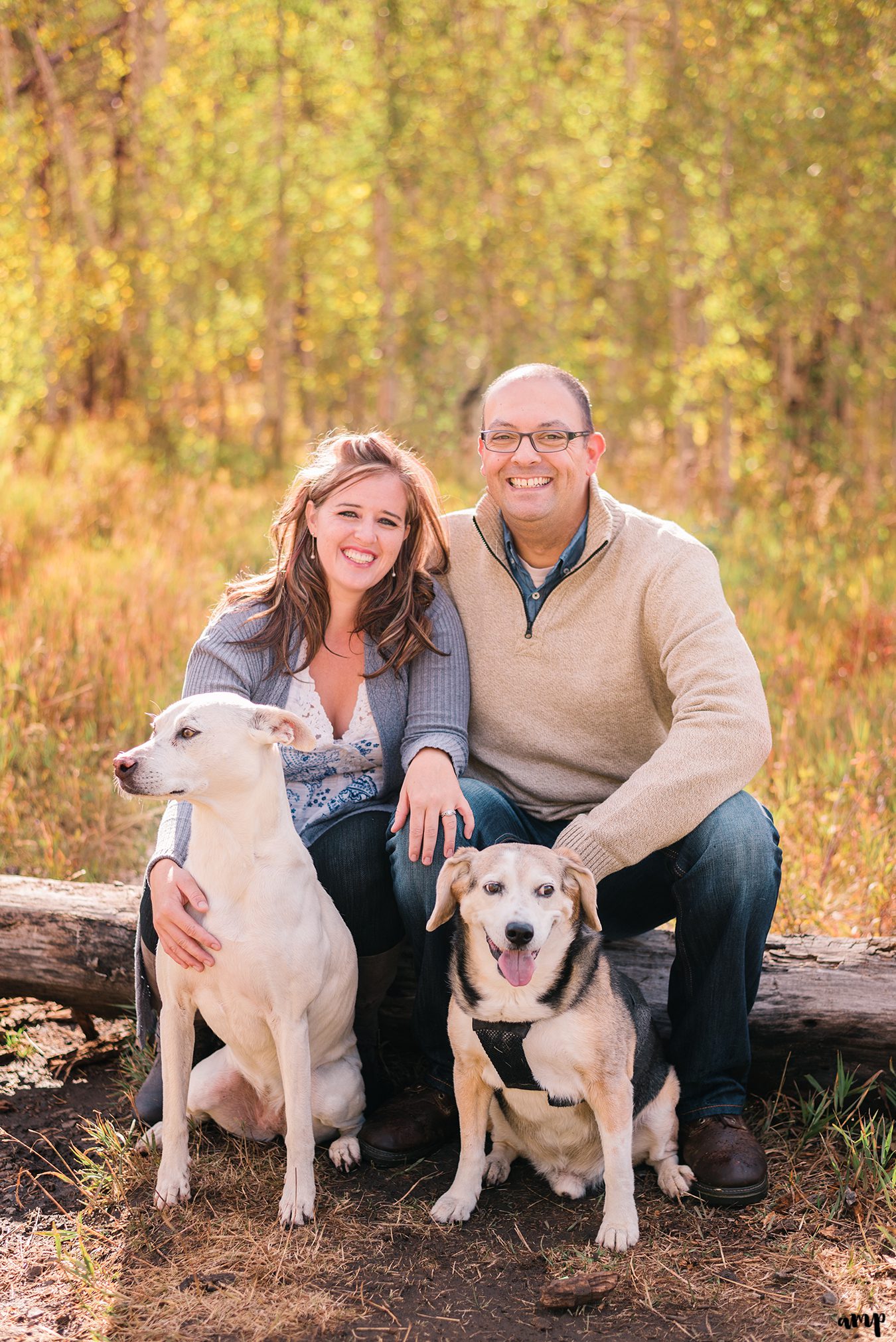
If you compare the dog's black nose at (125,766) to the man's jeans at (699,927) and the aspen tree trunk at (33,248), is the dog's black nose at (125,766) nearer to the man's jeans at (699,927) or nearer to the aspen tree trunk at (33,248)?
the man's jeans at (699,927)

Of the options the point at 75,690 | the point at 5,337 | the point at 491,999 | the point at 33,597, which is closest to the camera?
the point at 491,999

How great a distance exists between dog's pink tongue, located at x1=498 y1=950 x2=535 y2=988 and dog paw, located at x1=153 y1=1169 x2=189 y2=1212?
100cm

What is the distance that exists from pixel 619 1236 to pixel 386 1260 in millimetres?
541

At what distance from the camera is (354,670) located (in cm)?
319

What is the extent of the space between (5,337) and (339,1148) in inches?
296

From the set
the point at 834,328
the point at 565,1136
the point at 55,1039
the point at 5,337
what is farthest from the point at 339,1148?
the point at 834,328

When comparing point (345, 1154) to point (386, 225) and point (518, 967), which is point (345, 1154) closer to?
point (518, 967)

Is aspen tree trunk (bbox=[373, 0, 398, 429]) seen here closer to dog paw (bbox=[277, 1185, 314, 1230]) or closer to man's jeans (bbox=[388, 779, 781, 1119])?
man's jeans (bbox=[388, 779, 781, 1119])

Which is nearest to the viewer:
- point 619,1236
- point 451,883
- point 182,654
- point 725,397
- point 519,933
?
point 519,933

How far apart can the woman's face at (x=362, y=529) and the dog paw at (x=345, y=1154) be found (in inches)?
59.8

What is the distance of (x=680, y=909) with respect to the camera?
9.41ft

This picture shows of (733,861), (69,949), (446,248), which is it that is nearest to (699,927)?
(733,861)

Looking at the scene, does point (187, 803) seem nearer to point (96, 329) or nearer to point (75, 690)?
point (75, 690)

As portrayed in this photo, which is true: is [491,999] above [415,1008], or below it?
above
